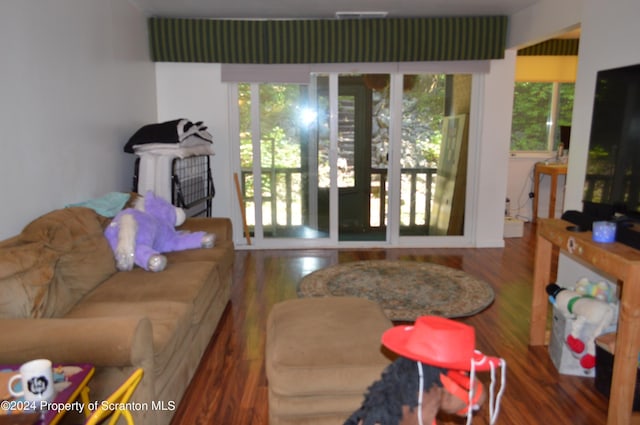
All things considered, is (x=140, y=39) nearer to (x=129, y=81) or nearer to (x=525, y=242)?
(x=129, y=81)

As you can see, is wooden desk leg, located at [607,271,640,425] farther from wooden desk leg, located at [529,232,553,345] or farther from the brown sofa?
the brown sofa

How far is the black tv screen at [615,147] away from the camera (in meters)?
2.31

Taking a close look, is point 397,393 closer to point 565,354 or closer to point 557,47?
point 565,354

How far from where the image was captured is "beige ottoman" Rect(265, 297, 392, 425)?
70.4 inches

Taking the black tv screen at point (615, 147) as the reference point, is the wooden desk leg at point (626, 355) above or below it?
below

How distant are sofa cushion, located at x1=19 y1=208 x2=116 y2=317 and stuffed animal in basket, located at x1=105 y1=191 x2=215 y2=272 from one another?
80mm

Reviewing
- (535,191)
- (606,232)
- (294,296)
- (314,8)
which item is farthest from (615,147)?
(535,191)

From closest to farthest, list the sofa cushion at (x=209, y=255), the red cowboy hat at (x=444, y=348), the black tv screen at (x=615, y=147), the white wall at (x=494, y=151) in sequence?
the red cowboy hat at (x=444, y=348) < the black tv screen at (x=615, y=147) < the sofa cushion at (x=209, y=255) < the white wall at (x=494, y=151)

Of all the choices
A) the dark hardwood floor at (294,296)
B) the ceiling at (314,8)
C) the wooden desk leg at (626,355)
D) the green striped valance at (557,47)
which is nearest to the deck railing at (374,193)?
the dark hardwood floor at (294,296)

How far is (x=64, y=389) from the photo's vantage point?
52.3 inches

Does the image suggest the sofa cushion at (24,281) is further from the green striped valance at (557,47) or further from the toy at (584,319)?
the green striped valance at (557,47)

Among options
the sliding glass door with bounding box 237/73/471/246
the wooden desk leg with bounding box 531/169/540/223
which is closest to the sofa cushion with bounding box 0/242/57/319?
the sliding glass door with bounding box 237/73/471/246

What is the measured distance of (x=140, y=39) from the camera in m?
4.36

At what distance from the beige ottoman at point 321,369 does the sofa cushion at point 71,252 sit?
1.03 m
